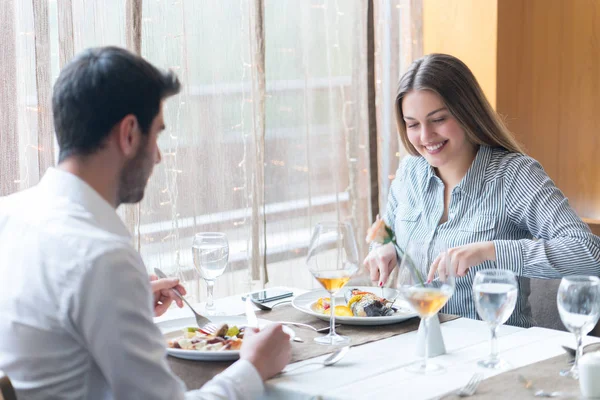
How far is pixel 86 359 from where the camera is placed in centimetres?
116

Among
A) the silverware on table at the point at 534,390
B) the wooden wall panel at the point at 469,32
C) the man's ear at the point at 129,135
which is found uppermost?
the wooden wall panel at the point at 469,32

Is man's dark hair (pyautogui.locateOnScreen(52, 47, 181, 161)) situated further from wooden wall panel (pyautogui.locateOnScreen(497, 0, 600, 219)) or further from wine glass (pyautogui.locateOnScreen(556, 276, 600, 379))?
wooden wall panel (pyautogui.locateOnScreen(497, 0, 600, 219))

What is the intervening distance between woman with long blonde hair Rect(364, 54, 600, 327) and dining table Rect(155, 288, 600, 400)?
416 mm

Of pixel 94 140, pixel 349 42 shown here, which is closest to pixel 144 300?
pixel 94 140

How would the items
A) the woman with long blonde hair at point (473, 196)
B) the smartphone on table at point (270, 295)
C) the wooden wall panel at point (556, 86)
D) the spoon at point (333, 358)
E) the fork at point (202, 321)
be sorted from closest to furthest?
the spoon at point (333, 358), the fork at point (202, 321), the smartphone on table at point (270, 295), the woman with long blonde hair at point (473, 196), the wooden wall panel at point (556, 86)

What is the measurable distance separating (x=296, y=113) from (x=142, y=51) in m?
0.86

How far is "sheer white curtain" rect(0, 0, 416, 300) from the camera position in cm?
260

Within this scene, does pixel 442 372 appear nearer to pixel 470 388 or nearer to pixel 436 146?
pixel 470 388

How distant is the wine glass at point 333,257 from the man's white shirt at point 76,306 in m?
0.35

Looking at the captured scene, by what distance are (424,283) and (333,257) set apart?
0.22 metres

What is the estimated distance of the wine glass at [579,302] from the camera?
51.6 inches

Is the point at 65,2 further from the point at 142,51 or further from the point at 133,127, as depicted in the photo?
the point at 133,127

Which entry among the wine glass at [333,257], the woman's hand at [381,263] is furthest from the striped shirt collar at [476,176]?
the wine glass at [333,257]

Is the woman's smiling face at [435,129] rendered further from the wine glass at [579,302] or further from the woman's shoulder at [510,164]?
the wine glass at [579,302]
